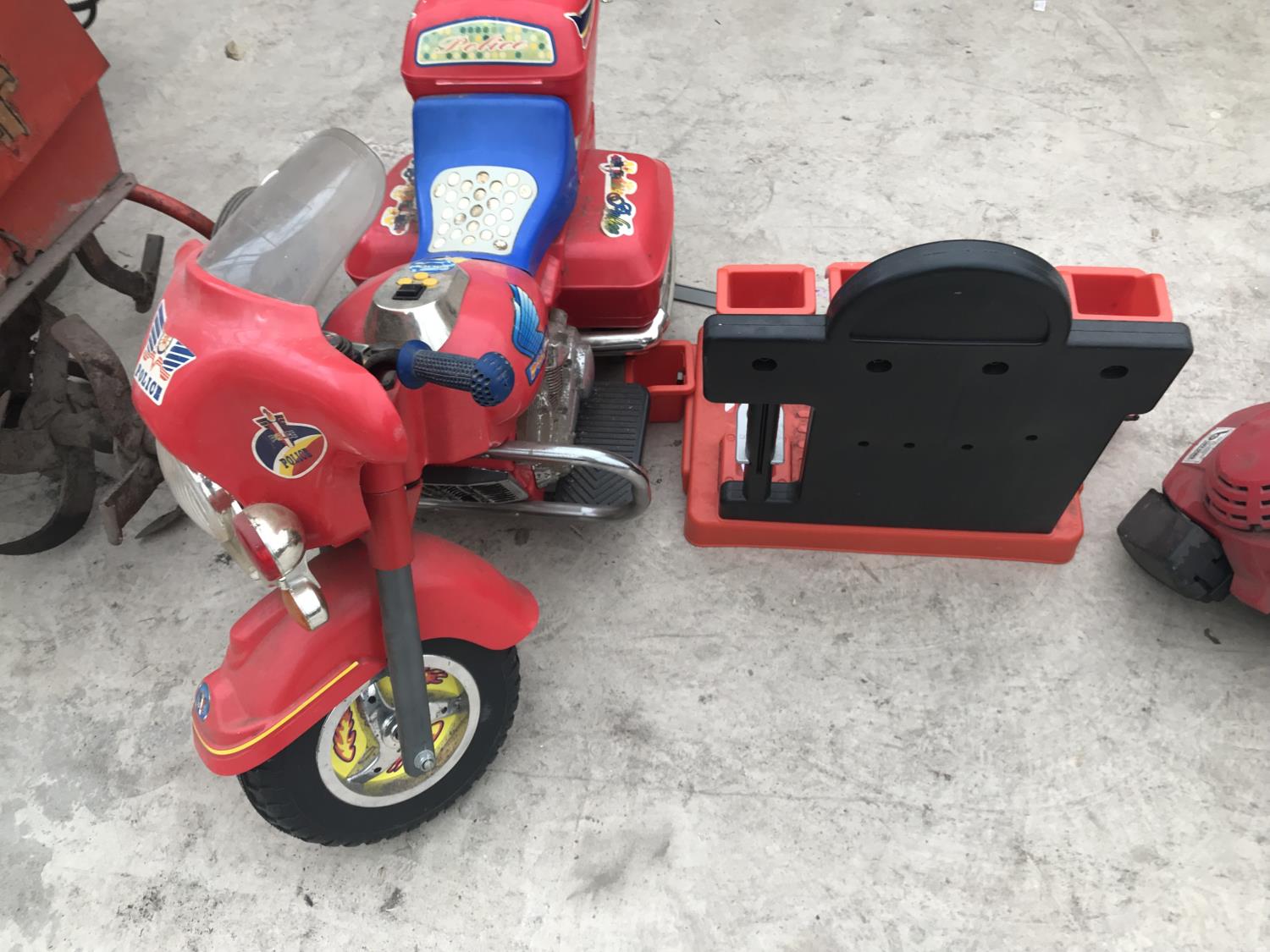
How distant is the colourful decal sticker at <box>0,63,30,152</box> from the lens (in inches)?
54.4

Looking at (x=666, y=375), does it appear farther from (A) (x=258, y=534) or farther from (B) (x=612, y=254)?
(A) (x=258, y=534)

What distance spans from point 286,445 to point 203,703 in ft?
1.30

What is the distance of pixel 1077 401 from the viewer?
47.5 inches

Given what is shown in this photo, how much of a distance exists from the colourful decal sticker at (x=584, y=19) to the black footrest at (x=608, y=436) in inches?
21.3

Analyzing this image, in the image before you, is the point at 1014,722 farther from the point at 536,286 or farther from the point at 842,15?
the point at 842,15

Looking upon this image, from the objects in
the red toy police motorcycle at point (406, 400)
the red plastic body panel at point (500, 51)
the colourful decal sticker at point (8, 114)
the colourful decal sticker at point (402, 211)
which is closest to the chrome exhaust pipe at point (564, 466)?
the red toy police motorcycle at point (406, 400)

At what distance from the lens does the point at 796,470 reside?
4.92ft

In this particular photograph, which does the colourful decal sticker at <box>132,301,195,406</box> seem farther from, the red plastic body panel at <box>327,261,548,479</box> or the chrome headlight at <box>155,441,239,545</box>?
the red plastic body panel at <box>327,261,548,479</box>

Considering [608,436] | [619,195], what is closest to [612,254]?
[619,195]

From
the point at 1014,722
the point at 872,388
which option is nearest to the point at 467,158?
the point at 872,388

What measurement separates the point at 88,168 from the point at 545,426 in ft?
3.08

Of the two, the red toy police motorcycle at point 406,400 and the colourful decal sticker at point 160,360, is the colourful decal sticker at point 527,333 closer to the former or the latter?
the red toy police motorcycle at point 406,400

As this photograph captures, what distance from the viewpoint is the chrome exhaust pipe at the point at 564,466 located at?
3.99ft

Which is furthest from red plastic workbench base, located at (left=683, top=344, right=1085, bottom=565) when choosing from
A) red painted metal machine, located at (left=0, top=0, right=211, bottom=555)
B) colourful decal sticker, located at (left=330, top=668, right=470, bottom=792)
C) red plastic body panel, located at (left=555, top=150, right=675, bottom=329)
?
red painted metal machine, located at (left=0, top=0, right=211, bottom=555)
